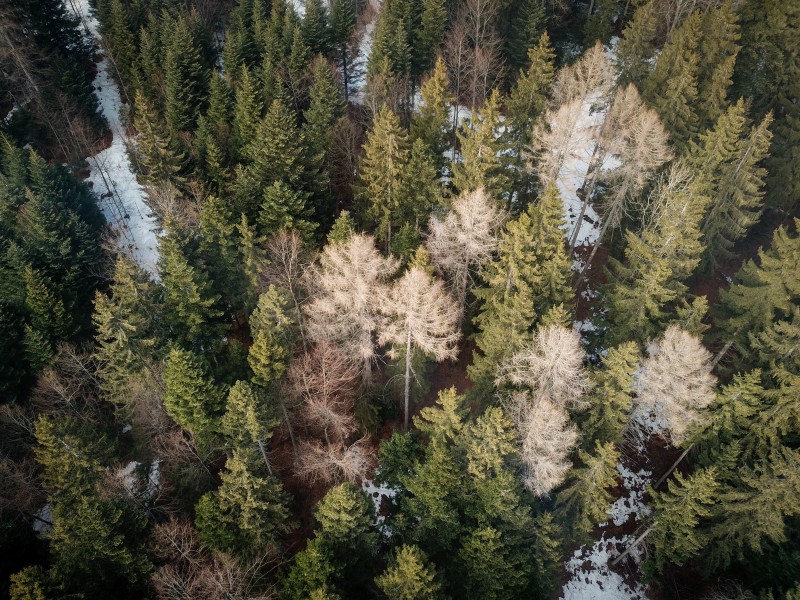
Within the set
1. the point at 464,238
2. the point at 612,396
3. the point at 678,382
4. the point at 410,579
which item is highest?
the point at 464,238

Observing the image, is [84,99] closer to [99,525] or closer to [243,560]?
[99,525]

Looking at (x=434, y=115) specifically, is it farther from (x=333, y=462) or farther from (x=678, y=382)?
(x=333, y=462)

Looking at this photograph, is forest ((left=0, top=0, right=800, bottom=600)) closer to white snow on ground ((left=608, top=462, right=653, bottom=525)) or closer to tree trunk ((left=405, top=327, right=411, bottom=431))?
white snow on ground ((left=608, top=462, right=653, bottom=525))

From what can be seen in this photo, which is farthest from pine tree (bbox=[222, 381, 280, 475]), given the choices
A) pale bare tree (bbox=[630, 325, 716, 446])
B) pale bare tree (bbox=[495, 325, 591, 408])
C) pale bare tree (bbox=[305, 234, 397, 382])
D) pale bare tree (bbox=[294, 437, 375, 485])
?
pale bare tree (bbox=[630, 325, 716, 446])

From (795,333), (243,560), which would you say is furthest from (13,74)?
(795,333)

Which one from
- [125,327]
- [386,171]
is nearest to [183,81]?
[386,171]

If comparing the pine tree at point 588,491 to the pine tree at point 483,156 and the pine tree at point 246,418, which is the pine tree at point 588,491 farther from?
the pine tree at point 483,156
